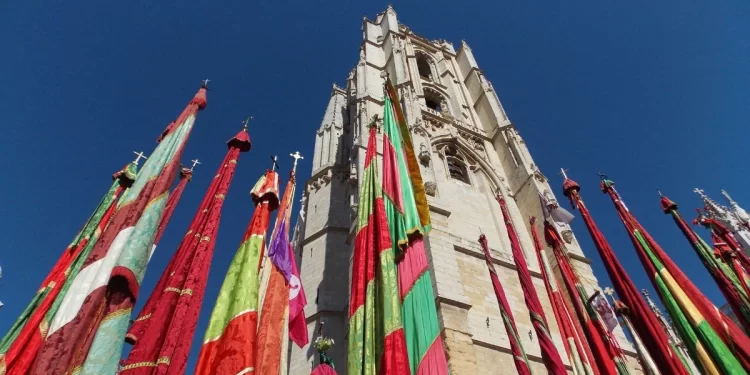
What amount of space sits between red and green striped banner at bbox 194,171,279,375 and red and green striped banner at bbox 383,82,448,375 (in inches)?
60.9

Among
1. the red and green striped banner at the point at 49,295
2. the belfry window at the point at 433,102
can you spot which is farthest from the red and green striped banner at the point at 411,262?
the belfry window at the point at 433,102

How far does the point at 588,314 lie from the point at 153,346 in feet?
25.9

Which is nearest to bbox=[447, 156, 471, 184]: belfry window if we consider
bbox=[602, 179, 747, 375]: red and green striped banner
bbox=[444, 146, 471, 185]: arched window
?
bbox=[444, 146, 471, 185]: arched window

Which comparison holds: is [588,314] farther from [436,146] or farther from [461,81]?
[461,81]

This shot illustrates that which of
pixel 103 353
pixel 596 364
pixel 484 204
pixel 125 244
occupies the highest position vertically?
pixel 484 204

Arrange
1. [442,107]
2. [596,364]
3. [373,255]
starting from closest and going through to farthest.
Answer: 1. [373,255]
2. [596,364]
3. [442,107]

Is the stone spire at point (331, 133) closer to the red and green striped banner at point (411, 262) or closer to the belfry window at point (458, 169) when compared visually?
the belfry window at point (458, 169)

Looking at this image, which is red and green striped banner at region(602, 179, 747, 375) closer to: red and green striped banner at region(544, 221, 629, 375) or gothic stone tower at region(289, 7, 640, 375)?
red and green striped banner at region(544, 221, 629, 375)

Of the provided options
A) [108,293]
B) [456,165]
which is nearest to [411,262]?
[108,293]

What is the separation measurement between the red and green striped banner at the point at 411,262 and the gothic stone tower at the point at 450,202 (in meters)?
2.79

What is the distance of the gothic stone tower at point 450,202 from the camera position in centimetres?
977

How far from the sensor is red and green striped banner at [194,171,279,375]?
395cm

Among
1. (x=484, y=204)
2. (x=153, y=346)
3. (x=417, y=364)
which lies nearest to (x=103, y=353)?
(x=153, y=346)

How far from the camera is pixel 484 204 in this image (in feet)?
54.1
